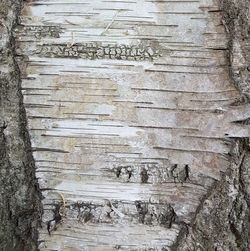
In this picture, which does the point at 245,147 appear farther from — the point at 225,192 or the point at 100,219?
the point at 100,219

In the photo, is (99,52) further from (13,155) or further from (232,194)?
(232,194)

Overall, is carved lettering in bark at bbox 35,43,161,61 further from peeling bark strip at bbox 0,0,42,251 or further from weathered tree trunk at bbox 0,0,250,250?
peeling bark strip at bbox 0,0,42,251

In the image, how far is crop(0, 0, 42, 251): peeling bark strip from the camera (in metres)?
1.13

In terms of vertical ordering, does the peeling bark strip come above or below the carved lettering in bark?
below

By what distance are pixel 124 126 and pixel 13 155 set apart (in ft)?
1.47

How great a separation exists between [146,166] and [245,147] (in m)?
0.38

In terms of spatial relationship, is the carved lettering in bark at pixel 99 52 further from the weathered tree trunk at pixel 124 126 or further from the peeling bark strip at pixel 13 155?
the peeling bark strip at pixel 13 155

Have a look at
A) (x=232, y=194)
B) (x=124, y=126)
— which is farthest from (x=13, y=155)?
(x=232, y=194)

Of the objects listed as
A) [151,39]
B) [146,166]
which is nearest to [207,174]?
[146,166]

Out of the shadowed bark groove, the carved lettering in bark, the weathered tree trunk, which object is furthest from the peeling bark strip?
the shadowed bark groove

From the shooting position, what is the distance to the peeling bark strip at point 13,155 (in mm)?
1133

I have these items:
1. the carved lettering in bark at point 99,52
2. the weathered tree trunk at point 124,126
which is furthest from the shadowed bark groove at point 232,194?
the carved lettering in bark at point 99,52

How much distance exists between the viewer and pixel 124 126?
1135 mm

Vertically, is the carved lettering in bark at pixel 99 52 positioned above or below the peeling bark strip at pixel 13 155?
above
